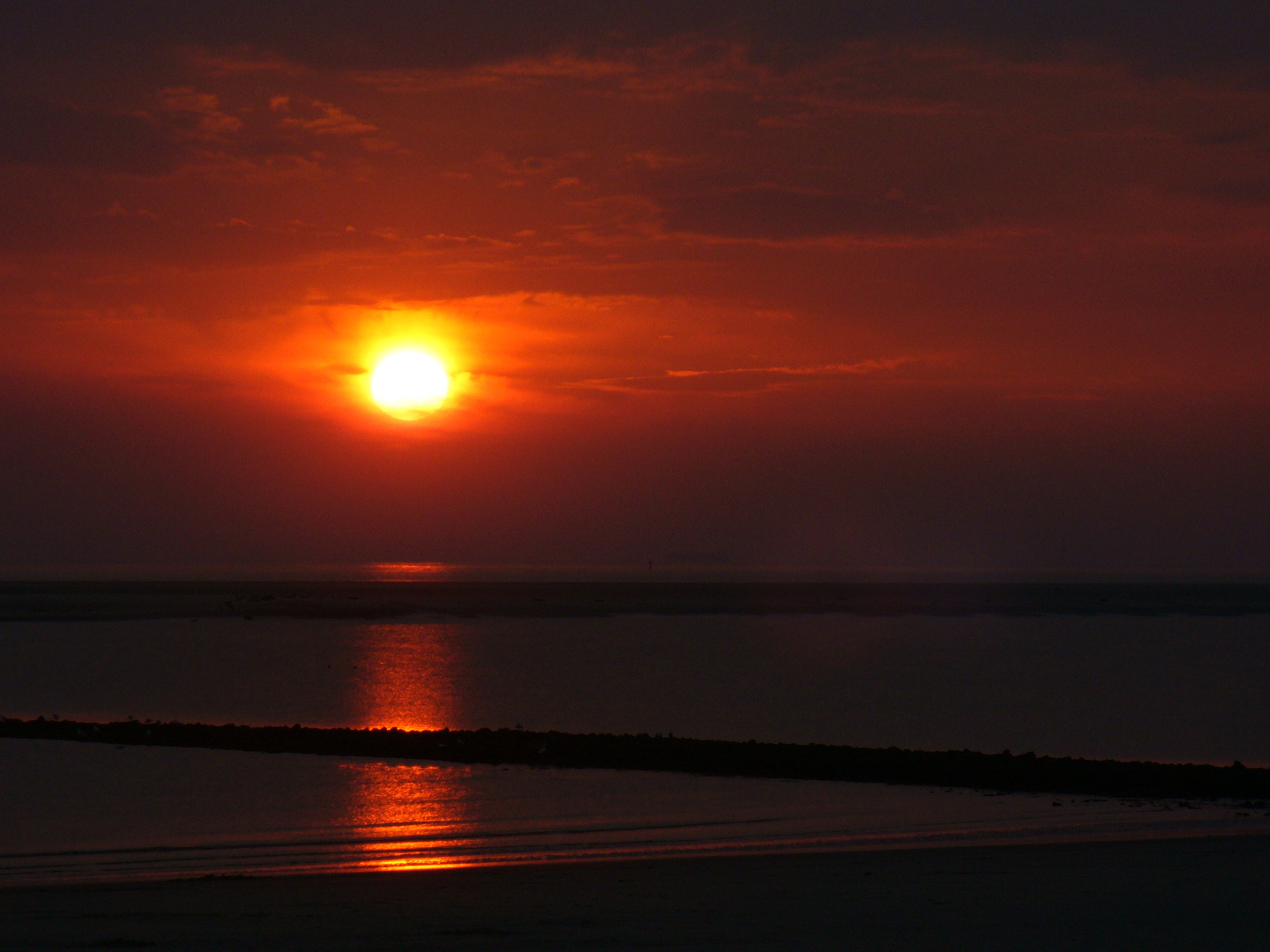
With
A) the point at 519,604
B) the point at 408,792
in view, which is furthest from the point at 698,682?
the point at 519,604

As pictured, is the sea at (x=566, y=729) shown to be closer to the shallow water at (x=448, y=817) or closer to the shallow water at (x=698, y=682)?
the shallow water at (x=448, y=817)

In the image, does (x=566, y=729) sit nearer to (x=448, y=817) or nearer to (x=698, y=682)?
(x=448, y=817)

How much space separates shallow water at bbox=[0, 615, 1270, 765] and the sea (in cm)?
20

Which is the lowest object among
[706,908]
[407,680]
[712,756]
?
[706,908]

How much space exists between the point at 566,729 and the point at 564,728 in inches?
7.1

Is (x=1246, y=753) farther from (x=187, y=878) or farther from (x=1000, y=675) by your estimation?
(x=187, y=878)

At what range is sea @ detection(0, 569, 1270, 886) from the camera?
53.9 ft

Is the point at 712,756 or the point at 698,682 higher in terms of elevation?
the point at 698,682

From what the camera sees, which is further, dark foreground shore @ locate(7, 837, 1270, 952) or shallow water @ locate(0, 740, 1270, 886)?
shallow water @ locate(0, 740, 1270, 886)

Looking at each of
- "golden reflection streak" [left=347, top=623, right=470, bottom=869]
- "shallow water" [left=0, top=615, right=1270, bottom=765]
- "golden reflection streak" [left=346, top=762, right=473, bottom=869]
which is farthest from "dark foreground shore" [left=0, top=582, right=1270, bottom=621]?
"golden reflection streak" [left=346, top=762, right=473, bottom=869]

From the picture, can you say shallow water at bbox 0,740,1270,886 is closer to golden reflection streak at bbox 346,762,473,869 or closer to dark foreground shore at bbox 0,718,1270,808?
golden reflection streak at bbox 346,762,473,869

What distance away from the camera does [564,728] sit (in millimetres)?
29484

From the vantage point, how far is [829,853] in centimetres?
1517

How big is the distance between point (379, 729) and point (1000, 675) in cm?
2755
